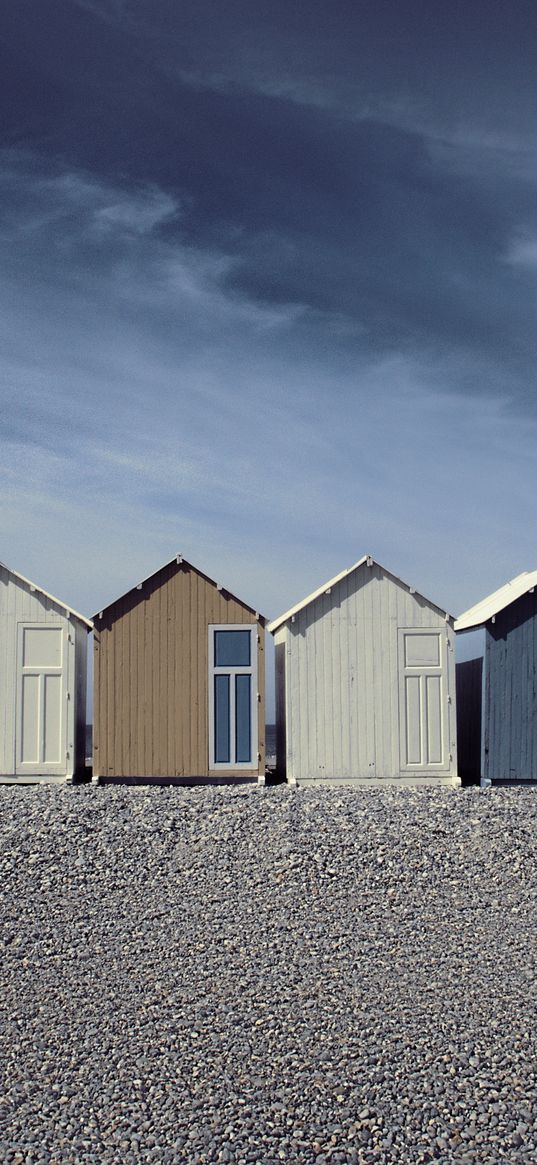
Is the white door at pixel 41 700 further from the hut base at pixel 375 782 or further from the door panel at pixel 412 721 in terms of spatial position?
the door panel at pixel 412 721

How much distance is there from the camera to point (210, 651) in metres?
16.7

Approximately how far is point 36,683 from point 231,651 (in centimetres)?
350

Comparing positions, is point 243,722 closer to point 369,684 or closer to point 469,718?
point 369,684

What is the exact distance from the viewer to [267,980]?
8.76 metres

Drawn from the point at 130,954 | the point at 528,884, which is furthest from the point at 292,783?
the point at 130,954

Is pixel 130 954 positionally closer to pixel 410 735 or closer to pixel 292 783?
pixel 292 783

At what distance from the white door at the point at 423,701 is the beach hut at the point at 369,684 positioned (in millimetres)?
17

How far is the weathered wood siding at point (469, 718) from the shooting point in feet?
59.0

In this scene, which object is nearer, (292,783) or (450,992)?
(450,992)

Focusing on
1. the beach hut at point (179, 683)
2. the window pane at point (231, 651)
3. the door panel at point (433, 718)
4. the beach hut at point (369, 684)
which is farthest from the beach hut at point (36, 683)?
the door panel at point (433, 718)

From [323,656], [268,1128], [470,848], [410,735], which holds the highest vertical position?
[323,656]

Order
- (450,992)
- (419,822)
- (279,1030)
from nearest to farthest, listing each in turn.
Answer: (279,1030) → (450,992) → (419,822)

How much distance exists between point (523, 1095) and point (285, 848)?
5.69 meters

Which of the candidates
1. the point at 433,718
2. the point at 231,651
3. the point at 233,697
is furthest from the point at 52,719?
the point at 433,718
